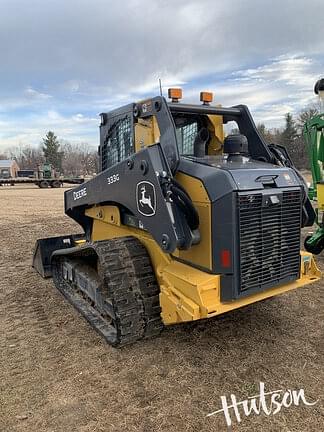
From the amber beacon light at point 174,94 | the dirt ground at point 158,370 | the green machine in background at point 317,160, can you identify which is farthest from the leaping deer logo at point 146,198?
the green machine in background at point 317,160

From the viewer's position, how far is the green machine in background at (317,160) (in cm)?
699

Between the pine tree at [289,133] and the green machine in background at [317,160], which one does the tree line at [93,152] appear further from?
the green machine in background at [317,160]

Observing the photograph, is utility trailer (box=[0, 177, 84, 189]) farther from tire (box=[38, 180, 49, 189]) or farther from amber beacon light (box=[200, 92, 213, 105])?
amber beacon light (box=[200, 92, 213, 105])

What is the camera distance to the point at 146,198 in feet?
11.4

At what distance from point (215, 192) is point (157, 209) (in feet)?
1.67

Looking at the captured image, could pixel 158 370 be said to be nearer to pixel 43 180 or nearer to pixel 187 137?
pixel 187 137

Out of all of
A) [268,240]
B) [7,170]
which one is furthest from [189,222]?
[7,170]

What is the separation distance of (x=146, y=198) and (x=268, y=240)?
43.8 inches

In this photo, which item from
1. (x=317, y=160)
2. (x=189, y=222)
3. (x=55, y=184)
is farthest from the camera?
(x=55, y=184)

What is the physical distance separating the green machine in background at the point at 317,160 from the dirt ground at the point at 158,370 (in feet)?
7.76

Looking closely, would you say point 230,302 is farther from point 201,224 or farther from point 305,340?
point 305,340

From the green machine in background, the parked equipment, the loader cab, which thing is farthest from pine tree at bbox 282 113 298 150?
the loader cab

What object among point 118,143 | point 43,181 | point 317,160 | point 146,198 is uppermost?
point 118,143

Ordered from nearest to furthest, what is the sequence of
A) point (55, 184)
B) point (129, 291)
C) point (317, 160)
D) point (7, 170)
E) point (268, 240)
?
point (268, 240), point (129, 291), point (317, 160), point (55, 184), point (7, 170)
